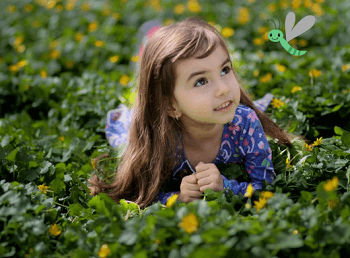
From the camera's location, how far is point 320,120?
312cm

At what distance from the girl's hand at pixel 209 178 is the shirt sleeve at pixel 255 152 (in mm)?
125

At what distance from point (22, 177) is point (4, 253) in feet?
2.20

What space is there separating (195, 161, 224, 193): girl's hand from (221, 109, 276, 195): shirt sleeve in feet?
0.41

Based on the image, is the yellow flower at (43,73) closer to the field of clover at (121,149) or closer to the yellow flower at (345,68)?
the field of clover at (121,149)

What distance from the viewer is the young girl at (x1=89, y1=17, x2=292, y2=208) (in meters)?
2.19

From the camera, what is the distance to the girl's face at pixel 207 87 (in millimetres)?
2166

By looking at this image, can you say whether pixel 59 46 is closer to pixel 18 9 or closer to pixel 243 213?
pixel 18 9

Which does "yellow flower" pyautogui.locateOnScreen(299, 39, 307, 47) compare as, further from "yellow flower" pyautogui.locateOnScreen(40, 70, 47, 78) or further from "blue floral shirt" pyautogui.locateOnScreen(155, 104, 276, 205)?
"yellow flower" pyautogui.locateOnScreen(40, 70, 47, 78)

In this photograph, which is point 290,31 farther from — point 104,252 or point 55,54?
point 55,54

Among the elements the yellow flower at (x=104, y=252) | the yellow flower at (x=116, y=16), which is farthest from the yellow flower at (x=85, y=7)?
the yellow flower at (x=104, y=252)

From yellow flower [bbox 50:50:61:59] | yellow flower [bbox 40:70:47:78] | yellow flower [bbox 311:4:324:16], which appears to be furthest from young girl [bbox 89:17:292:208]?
yellow flower [bbox 311:4:324:16]

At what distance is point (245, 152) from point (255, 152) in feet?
0.23

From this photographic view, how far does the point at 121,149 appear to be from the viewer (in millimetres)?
2848

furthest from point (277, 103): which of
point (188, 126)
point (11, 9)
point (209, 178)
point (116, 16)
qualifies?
point (11, 9)
